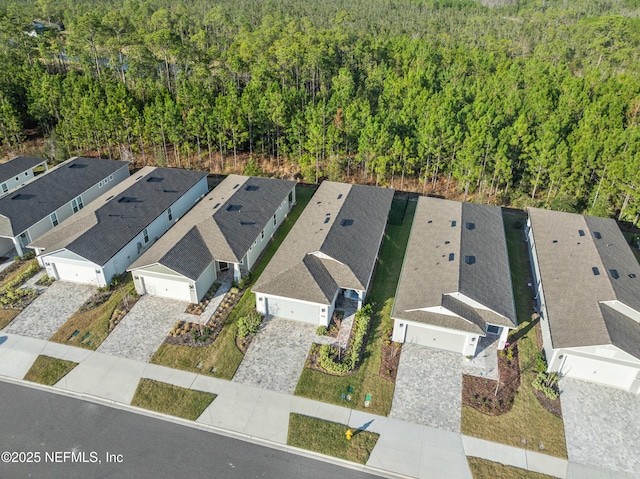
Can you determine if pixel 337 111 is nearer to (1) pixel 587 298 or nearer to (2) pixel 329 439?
(1) pixel 587 298

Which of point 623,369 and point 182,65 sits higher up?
point 182,65

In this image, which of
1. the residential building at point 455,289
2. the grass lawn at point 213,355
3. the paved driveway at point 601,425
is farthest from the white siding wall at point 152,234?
the paved driveway at point 601,425

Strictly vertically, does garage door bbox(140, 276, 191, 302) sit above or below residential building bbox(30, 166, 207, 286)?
below

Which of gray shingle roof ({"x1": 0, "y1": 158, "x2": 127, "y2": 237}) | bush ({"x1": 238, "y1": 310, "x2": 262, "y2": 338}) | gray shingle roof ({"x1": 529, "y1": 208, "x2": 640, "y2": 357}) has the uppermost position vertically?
gray shingle roof ({"x1": 529, "y1": 208, "x2": 640, "y2": 357})

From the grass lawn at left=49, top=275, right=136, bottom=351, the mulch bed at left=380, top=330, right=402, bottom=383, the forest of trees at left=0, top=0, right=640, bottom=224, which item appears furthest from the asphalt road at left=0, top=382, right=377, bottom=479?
the forest of trees at left=0, top=0, right=640, bottom=224

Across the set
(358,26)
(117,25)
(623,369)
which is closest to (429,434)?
Result: (623,369)

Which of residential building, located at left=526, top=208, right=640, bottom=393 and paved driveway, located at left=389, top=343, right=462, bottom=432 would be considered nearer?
paved driveway, located at left=389, top=343, right=462, bottom=432

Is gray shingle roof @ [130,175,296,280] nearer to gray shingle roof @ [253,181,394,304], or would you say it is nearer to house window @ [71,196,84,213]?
gray shingle roof @ [253,181,394,304]

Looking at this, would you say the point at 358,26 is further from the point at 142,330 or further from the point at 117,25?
the point at 142,330
